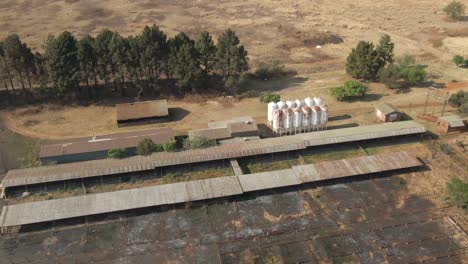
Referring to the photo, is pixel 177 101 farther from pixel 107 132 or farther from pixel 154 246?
pixel 154 246

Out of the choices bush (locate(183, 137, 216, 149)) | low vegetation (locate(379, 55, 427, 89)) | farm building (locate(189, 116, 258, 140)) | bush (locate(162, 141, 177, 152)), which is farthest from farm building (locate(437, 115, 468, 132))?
bush (locate(162, 141, 177, 152))

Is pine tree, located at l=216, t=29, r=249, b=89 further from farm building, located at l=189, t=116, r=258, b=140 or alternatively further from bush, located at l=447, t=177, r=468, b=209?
bush, located at l=447, t=177, r=468, b=209

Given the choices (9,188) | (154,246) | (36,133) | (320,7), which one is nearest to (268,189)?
(154,246)

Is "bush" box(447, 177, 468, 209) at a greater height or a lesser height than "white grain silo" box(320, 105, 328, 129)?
lesser

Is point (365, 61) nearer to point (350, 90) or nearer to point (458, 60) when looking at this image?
point (350, 90)

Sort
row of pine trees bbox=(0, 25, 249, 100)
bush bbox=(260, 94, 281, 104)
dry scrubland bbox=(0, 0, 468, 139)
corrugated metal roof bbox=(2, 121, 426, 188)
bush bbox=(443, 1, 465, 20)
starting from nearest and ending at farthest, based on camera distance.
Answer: corrugated metal roof bbox=(2, 121, 426, 188), row of pine trees bbox=(0, 25, 249, 100), dry scrubland bbox=(0, 0, 468, 139), bush bbox=(260, 94, 281, 104), bush bbox=(443, 1, 465, 20)

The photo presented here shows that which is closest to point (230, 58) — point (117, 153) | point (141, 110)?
point (141, 110)

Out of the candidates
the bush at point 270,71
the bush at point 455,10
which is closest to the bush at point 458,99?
the bush at point 270,71
